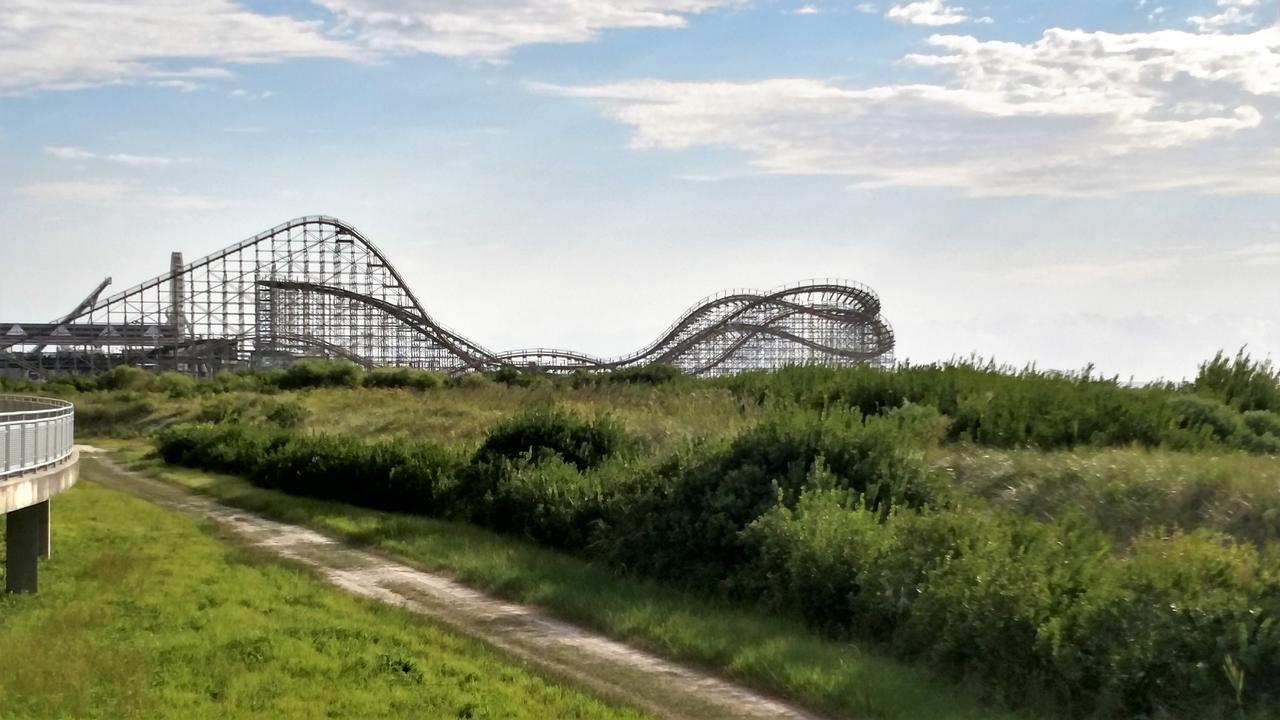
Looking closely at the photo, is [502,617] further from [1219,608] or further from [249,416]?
[249,416]

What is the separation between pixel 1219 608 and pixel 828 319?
6466 cm

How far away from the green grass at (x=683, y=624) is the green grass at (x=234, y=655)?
1.39 metres

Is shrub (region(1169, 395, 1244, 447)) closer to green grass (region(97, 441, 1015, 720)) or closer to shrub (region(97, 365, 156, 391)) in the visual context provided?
green grass (region(97, 441, 1015, 720))

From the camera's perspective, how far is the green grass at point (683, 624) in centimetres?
877

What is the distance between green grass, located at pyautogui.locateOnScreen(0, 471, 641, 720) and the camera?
28.7 ft

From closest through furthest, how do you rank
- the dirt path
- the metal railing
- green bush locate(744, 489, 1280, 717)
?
green bush locate(744, 489, 1280, 717), the dirt path, the metal railing

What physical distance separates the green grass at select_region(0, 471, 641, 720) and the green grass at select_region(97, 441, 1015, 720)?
1.39 metres

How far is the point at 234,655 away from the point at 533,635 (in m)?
2.56

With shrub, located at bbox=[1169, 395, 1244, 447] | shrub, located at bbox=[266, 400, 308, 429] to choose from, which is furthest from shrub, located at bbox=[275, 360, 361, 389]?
shrub, located at bbox=[1169, 395, 1244, 447]

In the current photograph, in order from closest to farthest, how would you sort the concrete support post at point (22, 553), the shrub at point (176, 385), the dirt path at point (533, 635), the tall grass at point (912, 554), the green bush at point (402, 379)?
the tall grass at point (912, 554) < the dirt path at point (533, 635) < the concrete support post at point (22, 553) < the shrub at point (176, 385) < the green bush at point (402, 379)

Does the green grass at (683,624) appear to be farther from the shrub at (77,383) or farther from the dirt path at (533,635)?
the shrub at (77,383)

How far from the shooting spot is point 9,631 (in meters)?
11.2

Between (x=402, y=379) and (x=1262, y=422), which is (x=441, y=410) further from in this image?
(x=402, y=379)

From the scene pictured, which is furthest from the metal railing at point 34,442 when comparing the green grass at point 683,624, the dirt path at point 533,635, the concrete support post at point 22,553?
the green grass at point 683,624
